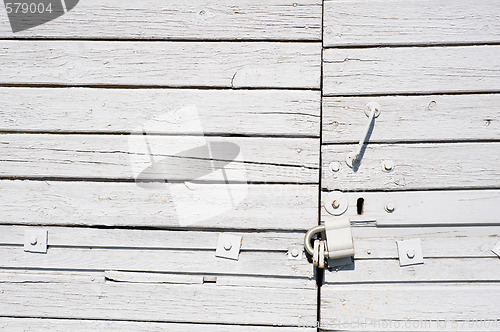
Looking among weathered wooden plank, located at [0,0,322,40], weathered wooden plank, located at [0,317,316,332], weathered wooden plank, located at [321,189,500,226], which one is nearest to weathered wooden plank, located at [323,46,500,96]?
weathered wooden plank, located at [0,0,322,40]

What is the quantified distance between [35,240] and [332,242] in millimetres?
1075

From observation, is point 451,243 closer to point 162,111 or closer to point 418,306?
point 418,306

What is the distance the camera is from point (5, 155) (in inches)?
51.5

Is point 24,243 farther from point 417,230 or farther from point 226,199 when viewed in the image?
point 417,230

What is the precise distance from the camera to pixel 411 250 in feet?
4.20

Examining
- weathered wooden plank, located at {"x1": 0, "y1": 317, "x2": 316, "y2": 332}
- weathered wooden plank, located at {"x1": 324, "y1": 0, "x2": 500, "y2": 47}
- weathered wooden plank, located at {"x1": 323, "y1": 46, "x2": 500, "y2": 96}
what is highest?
weathered wooden plank, located at {"x1": 324, "y1": 0, "x2": 500, "y2": 47}

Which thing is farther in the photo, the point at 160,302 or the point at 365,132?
the point at 160,302

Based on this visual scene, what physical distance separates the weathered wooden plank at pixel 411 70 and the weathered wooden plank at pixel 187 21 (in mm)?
152

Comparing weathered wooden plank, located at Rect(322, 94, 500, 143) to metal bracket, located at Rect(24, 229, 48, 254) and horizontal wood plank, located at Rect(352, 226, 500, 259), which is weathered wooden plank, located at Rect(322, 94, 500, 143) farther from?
metal bracket, located at Rect(24, 229, 48, 254)

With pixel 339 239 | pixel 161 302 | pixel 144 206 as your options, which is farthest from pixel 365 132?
pixel 161 302

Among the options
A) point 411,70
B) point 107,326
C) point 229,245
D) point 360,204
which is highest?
point 411,70

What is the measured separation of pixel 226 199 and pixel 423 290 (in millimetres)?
779

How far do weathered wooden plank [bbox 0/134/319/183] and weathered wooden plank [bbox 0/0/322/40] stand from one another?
0.36 metres

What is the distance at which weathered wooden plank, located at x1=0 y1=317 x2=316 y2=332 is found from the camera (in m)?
1.32
